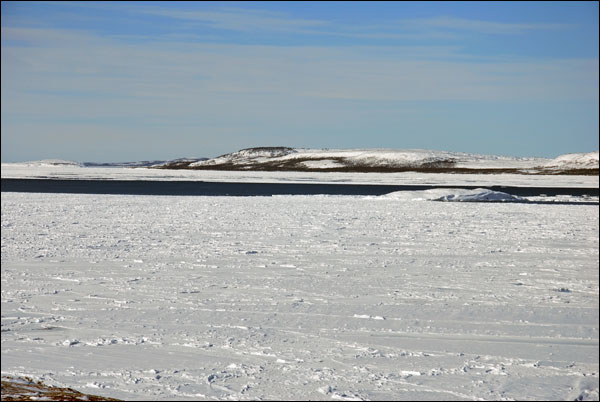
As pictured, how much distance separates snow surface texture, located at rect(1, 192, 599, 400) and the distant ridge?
355 feet

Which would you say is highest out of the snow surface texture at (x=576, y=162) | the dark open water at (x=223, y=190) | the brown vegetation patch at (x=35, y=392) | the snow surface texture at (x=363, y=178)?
the snow surface texture at (x=576, y=162)

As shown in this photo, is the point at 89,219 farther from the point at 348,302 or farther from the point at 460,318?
the point at 460,318

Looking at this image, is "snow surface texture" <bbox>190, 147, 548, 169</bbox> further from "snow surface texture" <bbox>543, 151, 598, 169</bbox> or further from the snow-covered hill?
"snow surface texture" <bbox>543, 151, 598, 169</bbox>

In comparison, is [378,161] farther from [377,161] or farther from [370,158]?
[370,158]

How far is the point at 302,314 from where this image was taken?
7.17 meters

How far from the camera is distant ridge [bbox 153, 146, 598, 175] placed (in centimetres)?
12512

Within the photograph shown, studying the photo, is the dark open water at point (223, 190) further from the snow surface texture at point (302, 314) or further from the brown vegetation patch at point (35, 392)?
the brown vegetation patch at point (35, 392)

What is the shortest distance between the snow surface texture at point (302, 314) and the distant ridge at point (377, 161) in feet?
355

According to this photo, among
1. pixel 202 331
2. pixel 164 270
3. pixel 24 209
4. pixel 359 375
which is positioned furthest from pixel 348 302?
pixel 24 209

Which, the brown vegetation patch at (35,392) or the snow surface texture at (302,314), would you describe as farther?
the snow surface texture at (302,314)

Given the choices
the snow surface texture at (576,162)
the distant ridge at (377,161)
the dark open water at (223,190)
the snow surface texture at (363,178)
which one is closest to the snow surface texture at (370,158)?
the distant ridge at (377,161)

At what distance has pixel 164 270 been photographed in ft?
31.7

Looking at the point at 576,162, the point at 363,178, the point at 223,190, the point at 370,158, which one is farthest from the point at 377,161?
the point at 223,190

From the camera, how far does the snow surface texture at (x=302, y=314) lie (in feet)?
16.8
